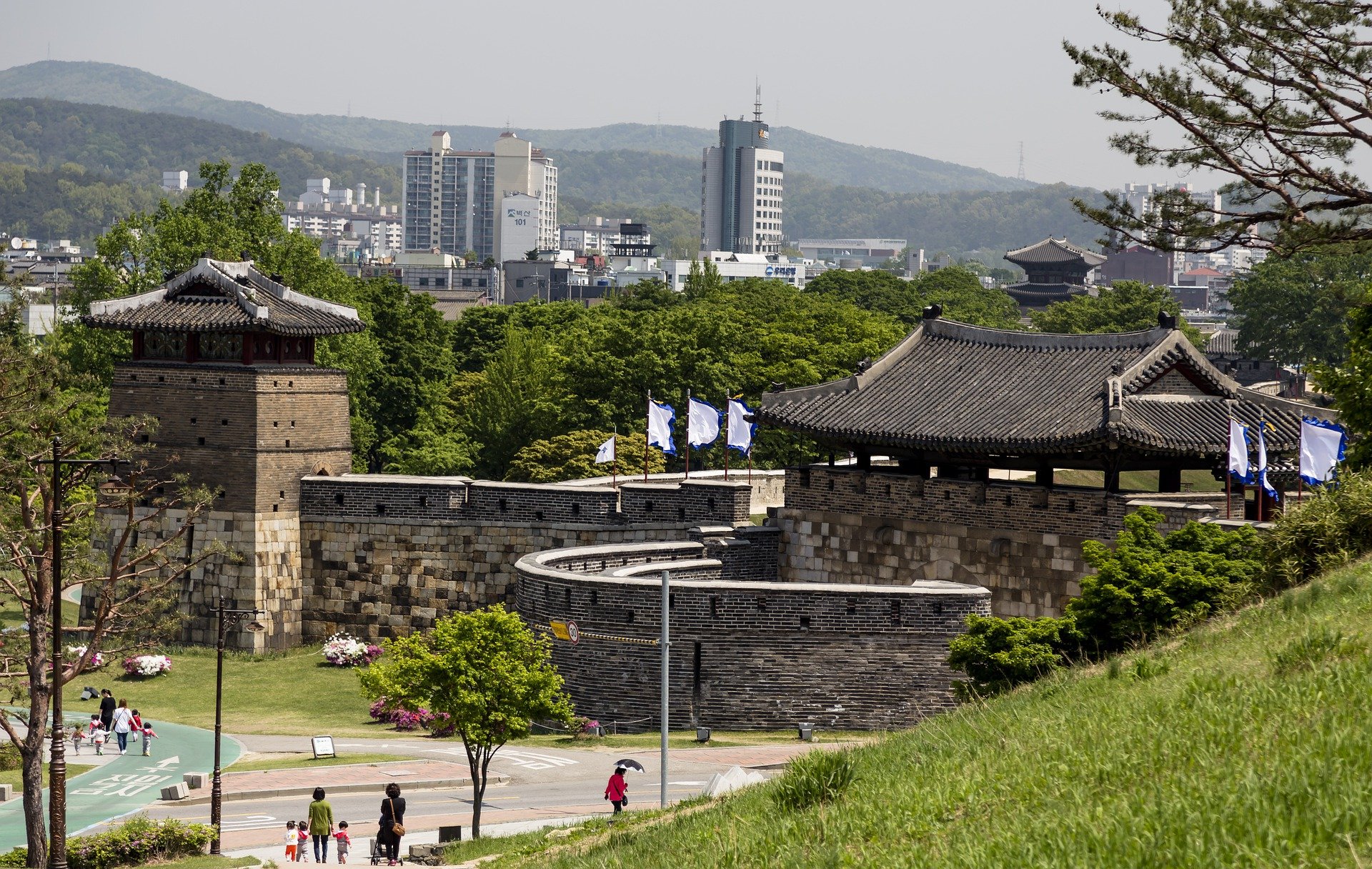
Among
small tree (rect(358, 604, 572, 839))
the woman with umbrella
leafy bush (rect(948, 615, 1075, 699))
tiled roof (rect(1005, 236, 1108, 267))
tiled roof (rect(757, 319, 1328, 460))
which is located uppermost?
tiled roof (rect(1005, 236, 1108, 267))

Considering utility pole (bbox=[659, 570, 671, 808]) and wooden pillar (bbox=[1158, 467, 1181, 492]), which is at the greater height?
wooden pillar (bbox=[1158, 467, 1181, 492])

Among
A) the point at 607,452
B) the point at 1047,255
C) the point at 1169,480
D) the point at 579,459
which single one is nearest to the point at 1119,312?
the point at 579,459

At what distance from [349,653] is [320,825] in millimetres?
16563

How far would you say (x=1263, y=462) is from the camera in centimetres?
3005

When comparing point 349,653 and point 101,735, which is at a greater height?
point 349,653

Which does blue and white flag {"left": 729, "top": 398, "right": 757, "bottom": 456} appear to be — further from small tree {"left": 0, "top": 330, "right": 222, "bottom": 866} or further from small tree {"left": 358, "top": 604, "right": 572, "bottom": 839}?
small tree {"left": 358, "top": 604, "right": 572, "bottom": 839}

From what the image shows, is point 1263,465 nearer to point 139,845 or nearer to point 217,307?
point 139,845

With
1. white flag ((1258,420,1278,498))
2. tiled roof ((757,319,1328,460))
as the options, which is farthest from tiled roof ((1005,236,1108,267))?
white flag ((1258,420,1278,498))

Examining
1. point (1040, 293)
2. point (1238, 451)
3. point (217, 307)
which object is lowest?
point (1238, 451)

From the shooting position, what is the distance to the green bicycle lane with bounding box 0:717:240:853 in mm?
28625

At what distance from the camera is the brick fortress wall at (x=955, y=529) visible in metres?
32.5

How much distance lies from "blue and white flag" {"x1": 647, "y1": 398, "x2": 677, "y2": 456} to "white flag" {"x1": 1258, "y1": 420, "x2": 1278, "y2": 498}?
13.7 metres

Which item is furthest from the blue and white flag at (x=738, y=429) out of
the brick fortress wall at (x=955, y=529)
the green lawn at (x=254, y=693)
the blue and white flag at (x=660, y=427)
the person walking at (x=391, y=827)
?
the person walking at (x=391, y=827)

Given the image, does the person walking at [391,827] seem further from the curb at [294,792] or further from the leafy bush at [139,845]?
the curb at [294,792]
